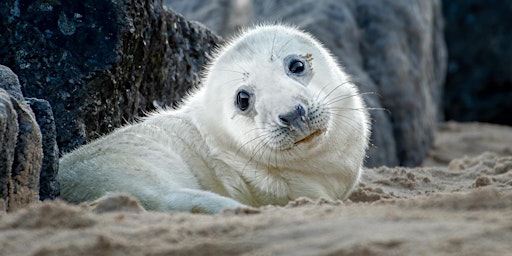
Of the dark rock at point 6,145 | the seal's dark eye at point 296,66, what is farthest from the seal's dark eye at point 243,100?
the dark rock at point 6,145

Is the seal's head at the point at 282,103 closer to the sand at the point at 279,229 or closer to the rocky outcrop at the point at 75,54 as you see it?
the rocky outcrop at the point at 75,54

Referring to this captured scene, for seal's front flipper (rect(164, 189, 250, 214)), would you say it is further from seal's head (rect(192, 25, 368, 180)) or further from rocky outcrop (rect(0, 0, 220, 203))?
rocky outcrop (rect(0, 0, 220, 203))

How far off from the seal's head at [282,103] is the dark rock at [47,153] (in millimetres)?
992

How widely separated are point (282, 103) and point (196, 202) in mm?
697

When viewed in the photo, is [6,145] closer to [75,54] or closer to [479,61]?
[75,54]

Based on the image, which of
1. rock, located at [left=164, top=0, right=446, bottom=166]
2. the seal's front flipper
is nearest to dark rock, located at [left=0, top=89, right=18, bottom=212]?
the seal's front flipper

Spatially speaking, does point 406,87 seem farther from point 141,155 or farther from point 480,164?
point 141,155

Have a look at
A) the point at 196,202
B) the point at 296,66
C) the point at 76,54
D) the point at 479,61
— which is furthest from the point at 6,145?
the point at 479,61

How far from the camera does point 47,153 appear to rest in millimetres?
3975

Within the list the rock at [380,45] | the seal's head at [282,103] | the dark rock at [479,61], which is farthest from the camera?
the dark rock at [479,61]

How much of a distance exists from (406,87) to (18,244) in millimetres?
7624

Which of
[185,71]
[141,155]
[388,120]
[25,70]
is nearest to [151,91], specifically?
[185,71]

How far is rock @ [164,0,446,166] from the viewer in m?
9.73

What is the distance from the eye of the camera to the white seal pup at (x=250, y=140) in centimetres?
423
